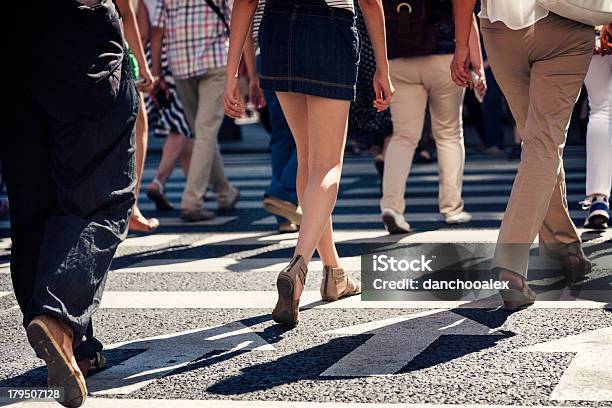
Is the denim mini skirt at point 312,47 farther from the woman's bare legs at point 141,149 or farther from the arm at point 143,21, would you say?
the arm at point 143,21

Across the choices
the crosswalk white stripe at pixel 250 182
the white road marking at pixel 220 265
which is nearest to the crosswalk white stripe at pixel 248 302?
the white road marking at pixel 220 265

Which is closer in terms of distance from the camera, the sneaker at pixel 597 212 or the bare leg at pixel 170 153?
the sneaker at pixel 597 212

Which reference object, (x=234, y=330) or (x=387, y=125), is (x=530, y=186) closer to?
(x=234, y=330)

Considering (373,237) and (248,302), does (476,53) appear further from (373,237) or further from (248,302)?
(248,302)

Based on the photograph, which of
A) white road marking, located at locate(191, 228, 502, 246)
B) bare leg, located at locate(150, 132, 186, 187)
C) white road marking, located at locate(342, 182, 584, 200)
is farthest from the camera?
white road marking, located at locate(342, 182, 584, 200)

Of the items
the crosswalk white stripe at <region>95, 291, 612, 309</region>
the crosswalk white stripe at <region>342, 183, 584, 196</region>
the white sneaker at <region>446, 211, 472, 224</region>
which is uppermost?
the crosswalk white stripe at <region>95, 291, 612, 309</region>

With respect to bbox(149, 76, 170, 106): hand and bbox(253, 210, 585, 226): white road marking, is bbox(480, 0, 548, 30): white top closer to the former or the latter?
bbox(253, 210, 585, 226): white road marking

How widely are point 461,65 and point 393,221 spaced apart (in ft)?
7.10

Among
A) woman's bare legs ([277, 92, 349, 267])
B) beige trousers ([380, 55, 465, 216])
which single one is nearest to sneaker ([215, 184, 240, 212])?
beige trousers ([380, 55, 465, 216])

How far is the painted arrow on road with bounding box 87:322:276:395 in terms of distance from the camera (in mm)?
4367

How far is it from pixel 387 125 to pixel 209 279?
8.71 ft

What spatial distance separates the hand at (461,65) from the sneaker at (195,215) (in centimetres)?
349

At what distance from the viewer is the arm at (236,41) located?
525cm

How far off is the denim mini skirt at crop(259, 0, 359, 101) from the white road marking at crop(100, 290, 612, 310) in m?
0.95
